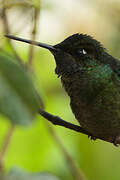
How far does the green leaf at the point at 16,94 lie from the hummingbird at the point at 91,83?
3.13 ft

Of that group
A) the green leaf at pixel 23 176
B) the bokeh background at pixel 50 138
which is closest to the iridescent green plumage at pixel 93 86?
the bokeh background at pixel 50 138

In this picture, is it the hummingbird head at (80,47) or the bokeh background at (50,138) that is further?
the bokeh background at (50,138)

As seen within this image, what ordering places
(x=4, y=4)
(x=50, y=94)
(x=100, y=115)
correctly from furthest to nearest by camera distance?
(x=50, y=94) → (x=100, y=115) → (x=4, y=4)

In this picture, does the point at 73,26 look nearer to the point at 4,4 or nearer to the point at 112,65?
the point at 112,65

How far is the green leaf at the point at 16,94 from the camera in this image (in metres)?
1.46

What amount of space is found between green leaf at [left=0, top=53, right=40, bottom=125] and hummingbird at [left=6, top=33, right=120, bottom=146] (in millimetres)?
955

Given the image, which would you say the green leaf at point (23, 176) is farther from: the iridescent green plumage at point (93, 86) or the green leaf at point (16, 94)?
the iridescent green plumage at point (93, 86)

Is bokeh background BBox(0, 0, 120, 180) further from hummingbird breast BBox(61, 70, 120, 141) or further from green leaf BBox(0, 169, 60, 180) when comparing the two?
green leaf BBox(0, 169, 60, 180)

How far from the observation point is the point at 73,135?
3.32 metres

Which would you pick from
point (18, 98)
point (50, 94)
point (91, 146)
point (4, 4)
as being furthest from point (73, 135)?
point (18, 98)

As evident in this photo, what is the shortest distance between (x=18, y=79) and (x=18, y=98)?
0.08 meters

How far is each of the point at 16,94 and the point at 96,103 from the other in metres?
1.08

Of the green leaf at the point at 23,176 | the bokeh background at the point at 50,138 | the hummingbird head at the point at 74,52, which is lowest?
the bokeh background at the point at 50,138

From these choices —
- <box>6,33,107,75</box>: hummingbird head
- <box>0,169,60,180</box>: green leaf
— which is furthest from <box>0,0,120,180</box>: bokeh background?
<box>0,169,60,180</box>: green leaf
